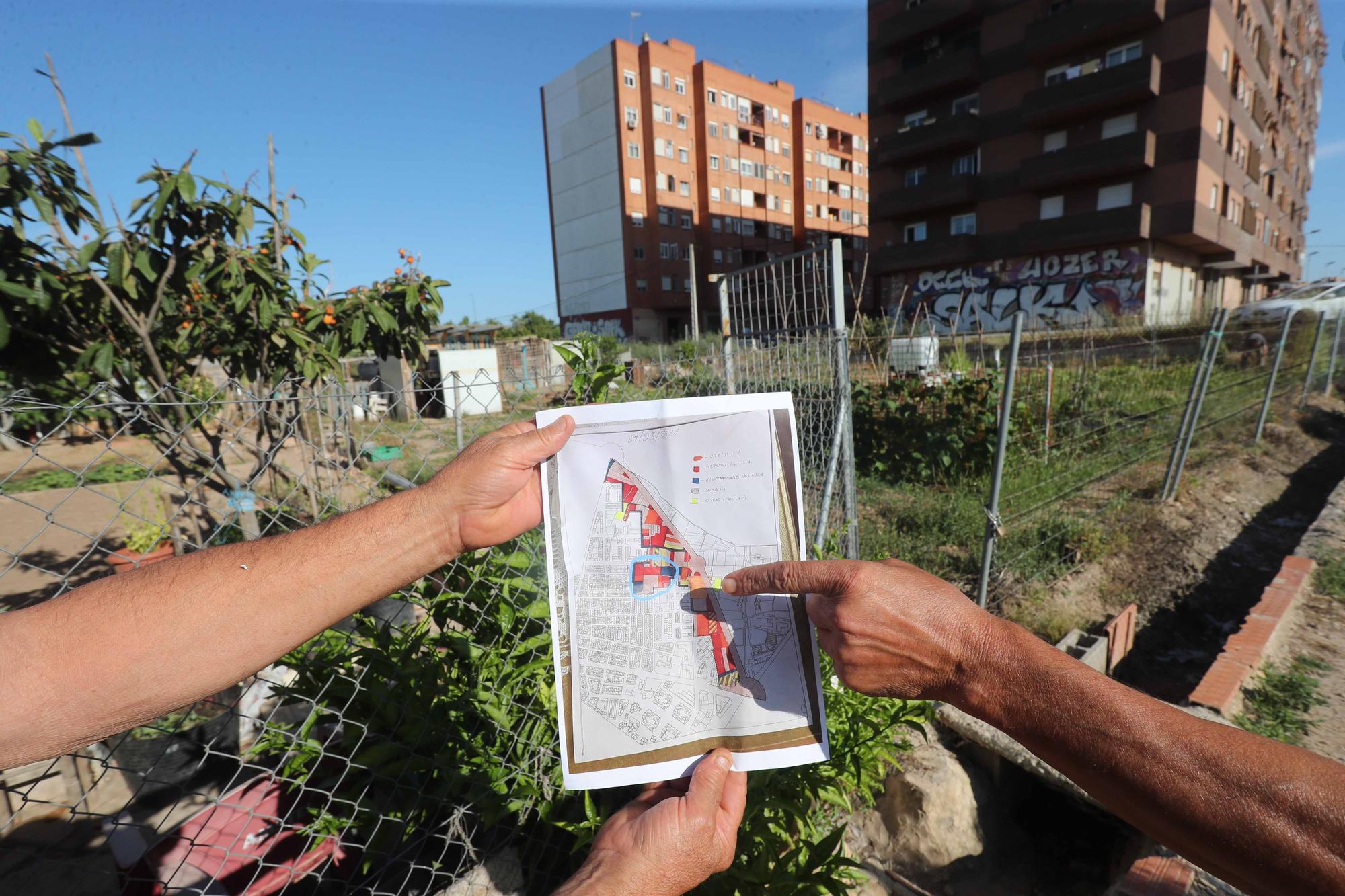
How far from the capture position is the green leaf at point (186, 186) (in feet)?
9.57

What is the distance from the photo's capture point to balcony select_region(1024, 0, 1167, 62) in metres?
18.8

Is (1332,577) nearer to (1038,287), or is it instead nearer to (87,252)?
(87,252)

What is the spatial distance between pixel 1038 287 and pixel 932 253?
397cm

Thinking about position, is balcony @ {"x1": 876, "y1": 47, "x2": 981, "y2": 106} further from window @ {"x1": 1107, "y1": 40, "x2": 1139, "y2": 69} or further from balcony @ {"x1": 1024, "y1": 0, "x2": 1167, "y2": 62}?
window @ {"x1": 1107, "y1": 40, "x2": 1139, "y2": 69}

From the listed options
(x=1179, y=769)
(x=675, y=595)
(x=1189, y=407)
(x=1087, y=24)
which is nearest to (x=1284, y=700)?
(x=1179, y=769)

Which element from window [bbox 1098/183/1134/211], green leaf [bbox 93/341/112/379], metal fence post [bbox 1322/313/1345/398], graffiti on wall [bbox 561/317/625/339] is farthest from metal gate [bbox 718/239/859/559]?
graffiti on wall [bbox 561/317/625/339]

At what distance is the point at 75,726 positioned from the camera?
2.88 ft

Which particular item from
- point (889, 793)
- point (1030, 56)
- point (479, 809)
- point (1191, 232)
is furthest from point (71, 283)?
point (1030, 56)

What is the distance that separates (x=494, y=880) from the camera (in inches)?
67.9

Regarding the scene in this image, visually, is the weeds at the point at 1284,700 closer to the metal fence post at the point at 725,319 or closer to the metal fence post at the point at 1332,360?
the metal fence post at the point at 725,319

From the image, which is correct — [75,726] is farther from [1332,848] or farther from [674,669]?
[1332,848]

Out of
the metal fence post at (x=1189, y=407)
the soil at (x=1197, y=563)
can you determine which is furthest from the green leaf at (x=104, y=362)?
the metal fence post at (x=1189, y=407)

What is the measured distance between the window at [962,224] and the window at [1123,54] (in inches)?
227

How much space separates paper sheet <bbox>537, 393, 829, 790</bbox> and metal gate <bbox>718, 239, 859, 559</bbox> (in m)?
1.75
